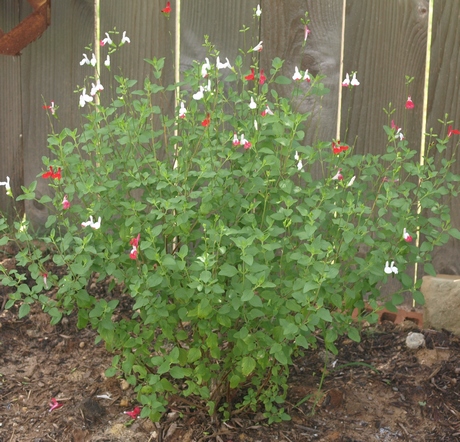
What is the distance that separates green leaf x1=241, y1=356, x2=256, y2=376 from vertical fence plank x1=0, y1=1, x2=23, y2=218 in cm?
209

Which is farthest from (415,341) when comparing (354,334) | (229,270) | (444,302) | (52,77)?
(52,77)

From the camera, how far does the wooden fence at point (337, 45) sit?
3.52 m

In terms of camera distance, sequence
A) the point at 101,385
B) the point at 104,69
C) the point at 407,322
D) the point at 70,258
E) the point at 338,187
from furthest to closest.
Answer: the point at 104,69, the point at 407,322, the point at 101,385, the point at 338,187, the point at 70,258

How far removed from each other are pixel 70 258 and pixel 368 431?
1296 mm

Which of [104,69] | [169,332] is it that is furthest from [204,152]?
[104,69]

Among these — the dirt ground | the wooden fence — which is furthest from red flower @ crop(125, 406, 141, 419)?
the wooden fence

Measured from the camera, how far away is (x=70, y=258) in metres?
2.50

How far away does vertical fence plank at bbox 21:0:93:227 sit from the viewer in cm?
398

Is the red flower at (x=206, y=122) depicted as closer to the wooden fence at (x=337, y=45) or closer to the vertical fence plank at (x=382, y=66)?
the wooden fence at (x=337, y=45)

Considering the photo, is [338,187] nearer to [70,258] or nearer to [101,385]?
[70,258]

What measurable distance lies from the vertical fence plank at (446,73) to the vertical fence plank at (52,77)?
1.70 metres

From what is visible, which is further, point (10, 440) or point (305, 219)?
point (10, 440)

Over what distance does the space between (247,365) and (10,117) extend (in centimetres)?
231

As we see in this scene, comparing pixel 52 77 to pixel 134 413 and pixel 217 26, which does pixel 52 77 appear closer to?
pixel 217 26
